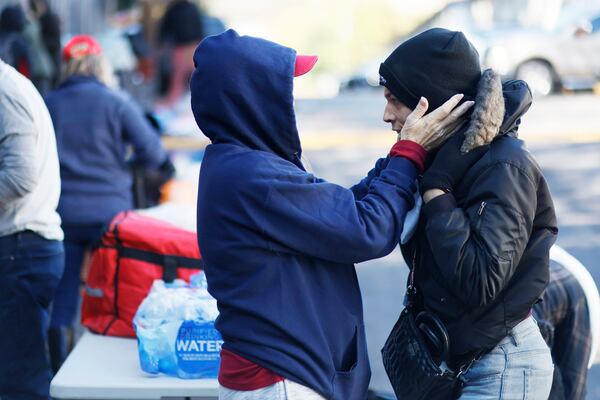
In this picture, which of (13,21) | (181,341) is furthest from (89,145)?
(13,21)

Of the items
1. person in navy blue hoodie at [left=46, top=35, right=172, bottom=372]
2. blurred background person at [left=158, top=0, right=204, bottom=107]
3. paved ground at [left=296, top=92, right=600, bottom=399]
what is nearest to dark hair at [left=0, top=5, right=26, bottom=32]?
blurred background person at [left=158, top=0, right=204, bottom=107]

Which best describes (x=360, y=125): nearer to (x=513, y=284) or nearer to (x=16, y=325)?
(x=16, y=325)

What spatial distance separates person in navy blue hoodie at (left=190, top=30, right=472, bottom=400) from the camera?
7.37 feet

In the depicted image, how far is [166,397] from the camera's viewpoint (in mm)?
3225

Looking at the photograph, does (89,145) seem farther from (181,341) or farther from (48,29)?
→ (48,29)

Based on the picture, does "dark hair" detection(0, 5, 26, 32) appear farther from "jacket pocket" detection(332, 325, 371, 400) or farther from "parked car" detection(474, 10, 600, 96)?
"parked car" detection(474, 10, 600, 96)

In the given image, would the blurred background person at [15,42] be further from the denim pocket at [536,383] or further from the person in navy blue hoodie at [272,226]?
the denim pocket at [536,383]

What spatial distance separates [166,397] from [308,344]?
1121mm

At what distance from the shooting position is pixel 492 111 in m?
2.30

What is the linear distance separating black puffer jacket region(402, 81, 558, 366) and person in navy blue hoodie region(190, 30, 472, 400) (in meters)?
0.14

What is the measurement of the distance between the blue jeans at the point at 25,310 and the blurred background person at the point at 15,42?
21.8 ft

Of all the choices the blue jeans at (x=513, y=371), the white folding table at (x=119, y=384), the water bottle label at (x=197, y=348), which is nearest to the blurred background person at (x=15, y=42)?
the white folding table at (x=119, y=384)

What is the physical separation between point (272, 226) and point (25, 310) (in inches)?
78.2

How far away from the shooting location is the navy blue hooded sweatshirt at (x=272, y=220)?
88.4 inches
